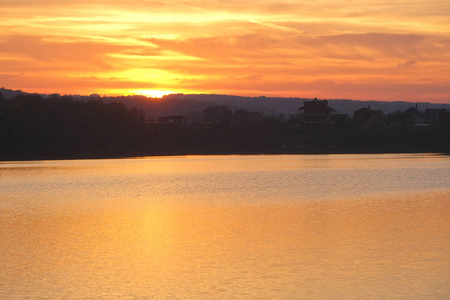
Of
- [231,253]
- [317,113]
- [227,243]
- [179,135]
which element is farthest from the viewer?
[317,113]

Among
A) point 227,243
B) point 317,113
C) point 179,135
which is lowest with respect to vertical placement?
point 227,243

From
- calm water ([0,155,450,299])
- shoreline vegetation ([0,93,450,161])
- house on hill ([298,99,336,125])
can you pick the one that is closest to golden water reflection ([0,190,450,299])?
calm water ([0,155,450,299])

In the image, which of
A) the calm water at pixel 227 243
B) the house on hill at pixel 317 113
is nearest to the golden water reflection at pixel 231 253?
the calm water at pixel 227 243

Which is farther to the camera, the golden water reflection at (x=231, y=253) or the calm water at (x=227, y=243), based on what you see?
the calm water at (x=227, y=243)

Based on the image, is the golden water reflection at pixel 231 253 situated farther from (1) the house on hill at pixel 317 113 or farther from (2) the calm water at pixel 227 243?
(1) the house on hill at pixel 317 113

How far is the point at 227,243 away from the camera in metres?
25.2

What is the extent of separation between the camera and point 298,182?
5416 cm

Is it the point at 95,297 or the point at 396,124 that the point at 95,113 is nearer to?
the point at 396,124

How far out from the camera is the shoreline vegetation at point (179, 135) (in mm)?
115375

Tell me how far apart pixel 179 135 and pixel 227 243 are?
4395 inches

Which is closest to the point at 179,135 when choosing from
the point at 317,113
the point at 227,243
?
the point at 317,113

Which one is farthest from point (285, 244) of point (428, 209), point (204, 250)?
point (428, 209)

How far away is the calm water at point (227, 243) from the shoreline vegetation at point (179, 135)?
6987 cm

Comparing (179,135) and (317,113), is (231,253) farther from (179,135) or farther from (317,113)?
(317,113)
